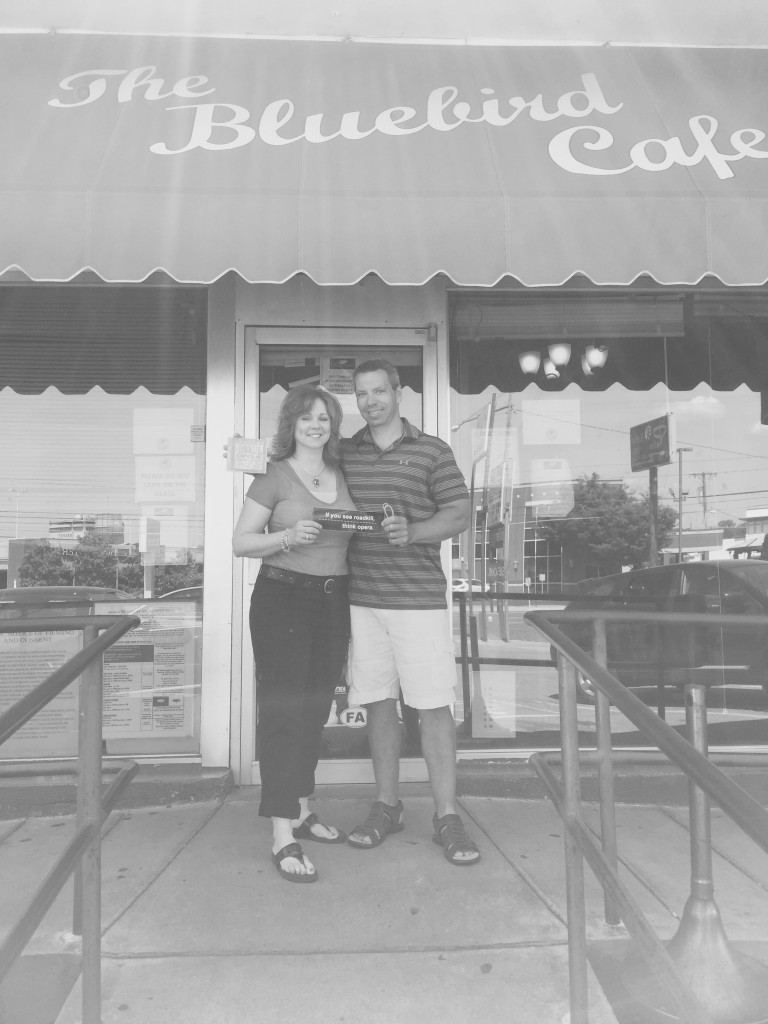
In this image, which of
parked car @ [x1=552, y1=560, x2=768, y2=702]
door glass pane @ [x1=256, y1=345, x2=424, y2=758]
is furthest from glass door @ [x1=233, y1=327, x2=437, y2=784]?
parked car @ [x1=552, y1=560, x2=768, y2=702]

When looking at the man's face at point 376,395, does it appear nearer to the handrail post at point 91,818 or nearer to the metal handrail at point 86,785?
the metal handrail at point 86,785

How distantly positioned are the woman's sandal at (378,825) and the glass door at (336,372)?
2.17 ft

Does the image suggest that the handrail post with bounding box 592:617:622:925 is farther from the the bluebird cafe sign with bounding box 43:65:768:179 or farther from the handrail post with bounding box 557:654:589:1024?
the the bluebird cafe sign with bounding box 43:65:768:179

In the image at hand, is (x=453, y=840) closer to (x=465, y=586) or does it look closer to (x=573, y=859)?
(x=573, y=859)

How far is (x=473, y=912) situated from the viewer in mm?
2727

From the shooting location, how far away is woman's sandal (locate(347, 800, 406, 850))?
3.22 m

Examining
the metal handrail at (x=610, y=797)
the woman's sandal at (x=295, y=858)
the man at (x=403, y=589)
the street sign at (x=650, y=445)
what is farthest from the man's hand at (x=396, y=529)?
the street sign at (x=650, y=445)

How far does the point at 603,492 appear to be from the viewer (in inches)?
179

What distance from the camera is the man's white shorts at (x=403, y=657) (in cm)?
316

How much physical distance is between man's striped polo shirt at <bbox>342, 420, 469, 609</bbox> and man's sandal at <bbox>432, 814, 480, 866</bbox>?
85 cm

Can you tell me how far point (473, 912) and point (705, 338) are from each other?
341cm

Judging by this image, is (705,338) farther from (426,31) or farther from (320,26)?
(320,26)

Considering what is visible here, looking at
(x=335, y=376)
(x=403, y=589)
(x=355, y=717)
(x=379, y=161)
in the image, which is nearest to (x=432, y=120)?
(x=379, y=161)

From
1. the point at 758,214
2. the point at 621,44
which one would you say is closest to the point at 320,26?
the point at 621,44
